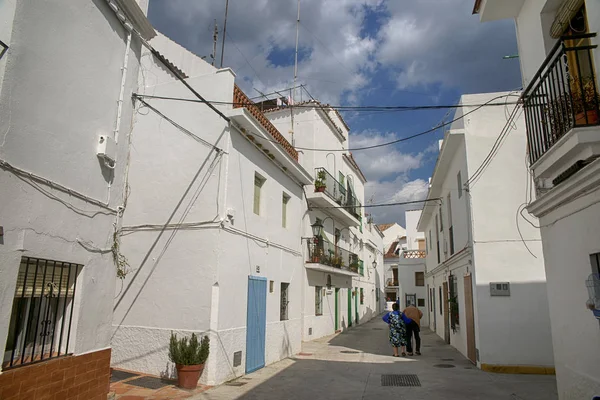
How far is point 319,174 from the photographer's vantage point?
56.9ft

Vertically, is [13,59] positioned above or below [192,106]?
below

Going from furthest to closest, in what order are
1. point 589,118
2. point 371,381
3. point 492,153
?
1. point 492,153
2. point 371,381
3. point 589,118

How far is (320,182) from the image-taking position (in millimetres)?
16891

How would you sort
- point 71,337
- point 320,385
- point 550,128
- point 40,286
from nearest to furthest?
point 40,286, point 71,337, point 550,128, point 320,385

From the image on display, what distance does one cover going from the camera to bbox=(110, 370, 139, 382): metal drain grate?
8562mm

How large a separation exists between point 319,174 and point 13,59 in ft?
44.2

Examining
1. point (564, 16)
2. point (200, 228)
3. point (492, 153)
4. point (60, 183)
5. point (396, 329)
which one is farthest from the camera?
point (396, 329)

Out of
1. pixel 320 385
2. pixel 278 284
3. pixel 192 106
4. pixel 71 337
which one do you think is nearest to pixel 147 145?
pixel 192 106

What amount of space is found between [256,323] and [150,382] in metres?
2.88

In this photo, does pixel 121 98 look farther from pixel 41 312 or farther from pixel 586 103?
pixel 586 103

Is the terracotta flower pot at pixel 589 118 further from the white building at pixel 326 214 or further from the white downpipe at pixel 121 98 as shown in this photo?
the white building at pixel 326 214

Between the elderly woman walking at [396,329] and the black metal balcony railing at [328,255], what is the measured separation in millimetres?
3631

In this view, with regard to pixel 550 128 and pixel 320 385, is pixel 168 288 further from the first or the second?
pixel 550 128

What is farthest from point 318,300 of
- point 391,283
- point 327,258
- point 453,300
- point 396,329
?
point 391,283
